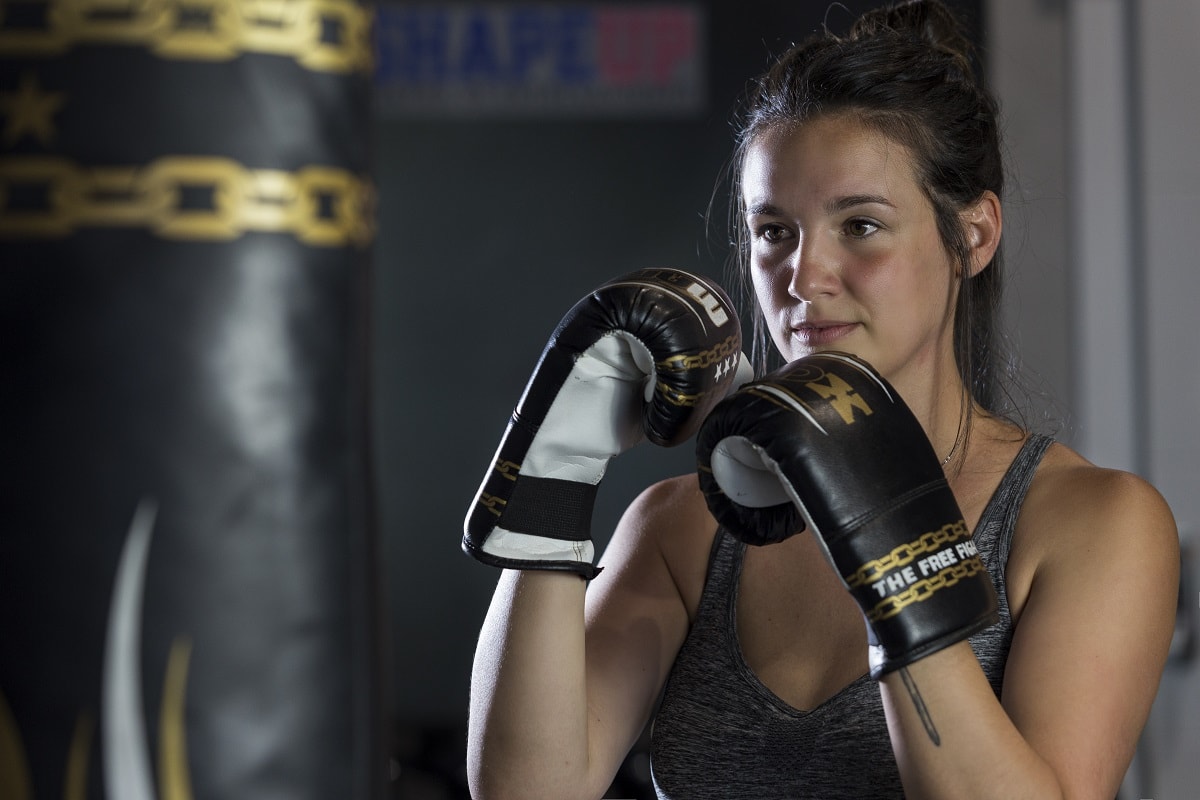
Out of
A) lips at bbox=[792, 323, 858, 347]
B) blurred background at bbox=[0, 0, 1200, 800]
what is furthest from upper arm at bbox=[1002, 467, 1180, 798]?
blurred background at bbox=[0, 0, 1200, 800]

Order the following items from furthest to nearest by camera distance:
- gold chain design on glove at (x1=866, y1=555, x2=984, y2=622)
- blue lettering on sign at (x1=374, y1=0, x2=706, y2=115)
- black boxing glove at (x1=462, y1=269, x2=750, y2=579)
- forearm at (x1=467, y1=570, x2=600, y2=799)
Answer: blue lettering on sign at (x1=374, y1=0, x2=706, y2=115), forearm at (x1=467, y1=570, x2=600, y2=799), black boxing glove at (x1=462, y1=269, x2=750, y2=579), gold chain design on glove at (x1=866, y1=555, x2=984, y2=622)

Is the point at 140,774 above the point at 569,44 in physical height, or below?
below

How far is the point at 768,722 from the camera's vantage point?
1.25 m

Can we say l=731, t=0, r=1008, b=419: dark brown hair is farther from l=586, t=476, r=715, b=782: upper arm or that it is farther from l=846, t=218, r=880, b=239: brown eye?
l=586, t=476, r=715, b=782: upper arm

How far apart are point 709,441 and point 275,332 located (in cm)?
58

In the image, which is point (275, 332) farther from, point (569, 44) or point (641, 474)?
point (569, 44)

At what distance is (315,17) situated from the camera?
1.62 feet

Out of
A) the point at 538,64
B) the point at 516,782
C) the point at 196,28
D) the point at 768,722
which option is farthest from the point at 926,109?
the point at 538,64

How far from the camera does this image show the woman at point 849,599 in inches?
42.3

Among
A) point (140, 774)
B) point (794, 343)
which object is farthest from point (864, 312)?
point (140, 774)

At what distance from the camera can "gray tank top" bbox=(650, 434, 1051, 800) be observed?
1.18 metres

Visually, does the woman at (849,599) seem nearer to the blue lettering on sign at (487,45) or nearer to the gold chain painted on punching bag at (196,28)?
the gold chain painted on punching bag at (196,28)

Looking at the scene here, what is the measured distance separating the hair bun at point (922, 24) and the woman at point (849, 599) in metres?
0.02

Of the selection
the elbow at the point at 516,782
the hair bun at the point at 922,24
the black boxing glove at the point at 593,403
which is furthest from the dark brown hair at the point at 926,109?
the elbow at the point at 516,782
